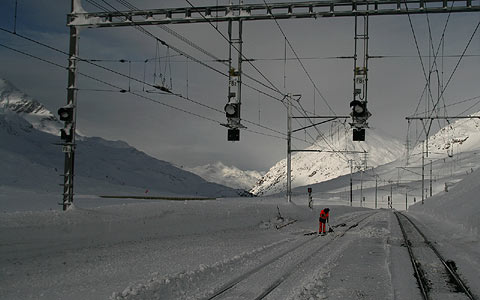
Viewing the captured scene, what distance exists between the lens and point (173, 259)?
559 inches

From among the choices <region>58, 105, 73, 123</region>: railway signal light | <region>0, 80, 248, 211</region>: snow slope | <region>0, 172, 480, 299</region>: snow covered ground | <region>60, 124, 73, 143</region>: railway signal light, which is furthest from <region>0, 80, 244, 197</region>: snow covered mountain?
<region>58, 105, 73, 123</region>: railway signal light

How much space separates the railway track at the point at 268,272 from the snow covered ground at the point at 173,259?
5 cm

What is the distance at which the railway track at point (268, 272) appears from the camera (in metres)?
10.1

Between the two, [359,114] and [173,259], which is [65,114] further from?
[359,114]

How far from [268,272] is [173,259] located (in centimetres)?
326

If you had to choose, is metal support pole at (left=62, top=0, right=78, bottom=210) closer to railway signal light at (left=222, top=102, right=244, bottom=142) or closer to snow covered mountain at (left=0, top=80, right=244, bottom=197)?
railway signal light at (left=222, top=102, right=244, bottom=142)

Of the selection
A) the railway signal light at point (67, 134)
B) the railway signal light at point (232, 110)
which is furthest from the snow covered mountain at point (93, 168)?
the railway signal light at point (232, 110)

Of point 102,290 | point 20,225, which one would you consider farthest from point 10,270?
point 102,290

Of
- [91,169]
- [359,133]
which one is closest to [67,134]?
[359,133]

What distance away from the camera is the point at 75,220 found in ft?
48.4

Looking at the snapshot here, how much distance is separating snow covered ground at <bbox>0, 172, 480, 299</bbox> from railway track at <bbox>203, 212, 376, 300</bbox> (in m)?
0.05

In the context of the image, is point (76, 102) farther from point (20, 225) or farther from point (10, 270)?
point (10, 270)

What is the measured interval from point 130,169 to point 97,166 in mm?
12987

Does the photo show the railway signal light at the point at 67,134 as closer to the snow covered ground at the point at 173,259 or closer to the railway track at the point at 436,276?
the snow covered ground at the point at 173,259
